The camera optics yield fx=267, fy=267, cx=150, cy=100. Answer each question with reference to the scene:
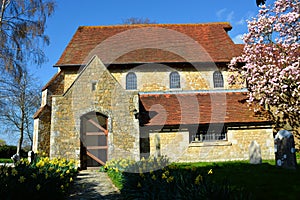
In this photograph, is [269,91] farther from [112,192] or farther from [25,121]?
[25,121]

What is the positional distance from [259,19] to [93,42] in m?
13.1

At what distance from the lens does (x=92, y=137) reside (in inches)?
662

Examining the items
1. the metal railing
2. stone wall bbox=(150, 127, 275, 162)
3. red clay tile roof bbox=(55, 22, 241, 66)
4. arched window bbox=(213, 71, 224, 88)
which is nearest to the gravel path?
stone wall bbox=(150, 127, 275, 162)

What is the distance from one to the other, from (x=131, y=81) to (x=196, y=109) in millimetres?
6270

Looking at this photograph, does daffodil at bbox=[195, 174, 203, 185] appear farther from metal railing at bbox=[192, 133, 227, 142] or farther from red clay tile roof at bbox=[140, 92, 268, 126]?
metal railing at bbox=[192, 133, 227, 142]

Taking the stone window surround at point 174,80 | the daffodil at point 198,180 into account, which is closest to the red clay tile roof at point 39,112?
the stone window surround at point 174,80

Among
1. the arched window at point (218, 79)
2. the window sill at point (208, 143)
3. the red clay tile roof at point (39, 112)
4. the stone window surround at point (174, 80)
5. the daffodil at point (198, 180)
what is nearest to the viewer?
the daffodil at point (198, 180)


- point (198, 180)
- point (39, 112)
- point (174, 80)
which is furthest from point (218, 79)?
point (198, 180)

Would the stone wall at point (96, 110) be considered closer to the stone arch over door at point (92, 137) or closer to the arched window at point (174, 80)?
the stone arch over door at point (92, 137)

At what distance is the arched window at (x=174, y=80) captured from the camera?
20605 millimetres

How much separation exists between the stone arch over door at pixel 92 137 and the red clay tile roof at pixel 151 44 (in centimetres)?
616

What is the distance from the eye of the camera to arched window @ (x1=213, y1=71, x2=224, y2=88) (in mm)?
20781

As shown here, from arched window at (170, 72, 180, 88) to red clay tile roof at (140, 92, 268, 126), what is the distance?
259 cm

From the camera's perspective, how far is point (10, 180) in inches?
221
